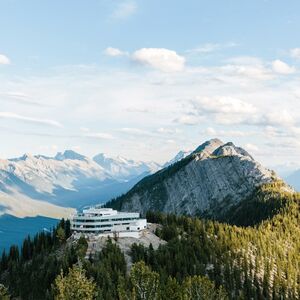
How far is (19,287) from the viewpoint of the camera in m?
184

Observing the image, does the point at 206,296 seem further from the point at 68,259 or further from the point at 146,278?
the point at 68,259

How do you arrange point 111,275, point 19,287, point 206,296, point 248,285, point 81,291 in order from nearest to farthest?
point 81,291 < point 206,296 < point 111,275 < point 19,287 < point 248,285

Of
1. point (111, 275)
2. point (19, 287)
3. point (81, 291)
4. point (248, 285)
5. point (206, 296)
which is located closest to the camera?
point (81, 291)

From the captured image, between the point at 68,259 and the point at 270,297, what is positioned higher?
the point at 68,259

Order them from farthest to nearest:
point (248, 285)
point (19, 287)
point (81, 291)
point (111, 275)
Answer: point (248, 285) → point (19, 287) → point (111, 275) → point (81, 291)

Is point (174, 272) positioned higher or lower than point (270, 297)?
higher

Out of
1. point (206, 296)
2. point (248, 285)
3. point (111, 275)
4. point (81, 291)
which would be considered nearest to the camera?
point (81, 291)

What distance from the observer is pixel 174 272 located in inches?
7416

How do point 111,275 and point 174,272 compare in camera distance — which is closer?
point 111,275

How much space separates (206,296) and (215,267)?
90049 mm

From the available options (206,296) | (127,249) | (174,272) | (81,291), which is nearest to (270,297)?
(174,272)

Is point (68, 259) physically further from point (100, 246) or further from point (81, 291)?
point (81, 291)

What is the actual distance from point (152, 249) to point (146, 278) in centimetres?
8289

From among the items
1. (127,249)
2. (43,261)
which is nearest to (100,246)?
(127,249)
